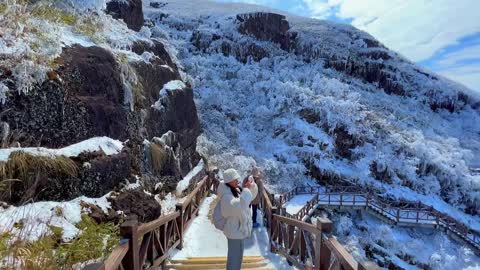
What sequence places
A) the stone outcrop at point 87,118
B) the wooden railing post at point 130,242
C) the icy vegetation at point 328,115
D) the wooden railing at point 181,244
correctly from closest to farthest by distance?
the wooden railing at point 181,244
the wooden railing post at point 130,242
the stone outcrop at point 87,118
the icy vegetation at point 328,115

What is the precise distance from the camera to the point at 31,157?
16.8ft

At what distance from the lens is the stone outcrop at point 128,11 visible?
14367 mm

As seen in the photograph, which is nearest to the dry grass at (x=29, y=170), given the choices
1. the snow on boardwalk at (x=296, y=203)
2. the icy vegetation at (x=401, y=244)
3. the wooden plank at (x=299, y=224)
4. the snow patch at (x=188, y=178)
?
the wooden plank at (x=299, y=224)

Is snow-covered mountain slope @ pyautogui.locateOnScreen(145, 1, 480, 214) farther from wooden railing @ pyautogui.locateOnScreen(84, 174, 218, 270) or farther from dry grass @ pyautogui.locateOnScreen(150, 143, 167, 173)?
wooden railing @ pyautogui.locateOnScreen(84, 174, 218, 270)

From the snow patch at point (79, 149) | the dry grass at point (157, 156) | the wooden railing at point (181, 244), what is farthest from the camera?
the dry grass at point (157, 156)

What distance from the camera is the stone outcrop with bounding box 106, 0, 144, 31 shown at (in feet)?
47.1

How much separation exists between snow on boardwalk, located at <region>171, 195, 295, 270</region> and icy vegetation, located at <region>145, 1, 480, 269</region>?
13.7 m

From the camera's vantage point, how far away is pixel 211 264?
5.58m

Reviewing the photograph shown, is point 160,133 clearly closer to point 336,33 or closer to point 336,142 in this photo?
point 336,142

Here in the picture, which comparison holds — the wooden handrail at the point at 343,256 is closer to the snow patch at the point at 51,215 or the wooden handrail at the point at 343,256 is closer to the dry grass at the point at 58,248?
the dry grass at the point at 58,248

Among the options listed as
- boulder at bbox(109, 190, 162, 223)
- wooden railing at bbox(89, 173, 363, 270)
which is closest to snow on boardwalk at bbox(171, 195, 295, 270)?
wooden railing at bbox(89, 173, 363, 270)

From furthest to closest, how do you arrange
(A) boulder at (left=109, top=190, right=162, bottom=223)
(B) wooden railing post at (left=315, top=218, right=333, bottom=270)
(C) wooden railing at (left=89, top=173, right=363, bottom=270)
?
(A) boulder at (left=109, top=190, right=162, bottom=223) → (B) wooden railing post at (left=315, top=218, right=333, bottom=270) → (C) wooden railing at (left=89, top=173, right=363, bottom=270)

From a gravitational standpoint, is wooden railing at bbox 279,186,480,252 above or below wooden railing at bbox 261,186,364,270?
below

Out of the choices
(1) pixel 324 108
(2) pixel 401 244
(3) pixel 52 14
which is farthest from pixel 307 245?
(1) pixel 324 108
